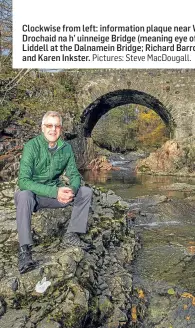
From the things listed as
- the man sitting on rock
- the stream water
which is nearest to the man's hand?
the man sitting on rock

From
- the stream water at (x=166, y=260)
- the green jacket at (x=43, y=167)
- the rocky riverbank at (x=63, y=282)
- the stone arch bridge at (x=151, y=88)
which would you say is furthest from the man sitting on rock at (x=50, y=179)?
the stone arch bridge at (x=151, y=88)

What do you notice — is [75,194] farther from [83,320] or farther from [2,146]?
[2,146]

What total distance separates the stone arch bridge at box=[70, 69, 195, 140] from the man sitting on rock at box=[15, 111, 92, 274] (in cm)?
1358

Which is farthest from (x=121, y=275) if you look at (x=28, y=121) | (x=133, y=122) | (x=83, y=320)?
(x=133, y=122)

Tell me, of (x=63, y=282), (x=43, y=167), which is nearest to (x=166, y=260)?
(x=63, y=282)

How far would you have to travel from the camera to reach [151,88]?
55.2 ft

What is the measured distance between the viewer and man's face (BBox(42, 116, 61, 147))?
3.64 m

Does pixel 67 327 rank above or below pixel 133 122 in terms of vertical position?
below

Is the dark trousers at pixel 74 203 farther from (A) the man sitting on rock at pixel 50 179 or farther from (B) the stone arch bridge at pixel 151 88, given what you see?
(B) the stone arch bridge at pixel 151 88

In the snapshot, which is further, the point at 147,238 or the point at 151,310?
the point at 147,238

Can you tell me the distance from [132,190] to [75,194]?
741 cm

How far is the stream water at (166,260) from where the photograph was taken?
11.4 ft

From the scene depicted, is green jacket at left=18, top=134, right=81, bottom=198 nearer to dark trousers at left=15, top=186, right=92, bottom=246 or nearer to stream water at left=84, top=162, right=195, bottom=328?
dark trousers at left=15, top=186, right=92, bottom=246

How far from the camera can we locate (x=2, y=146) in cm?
928
